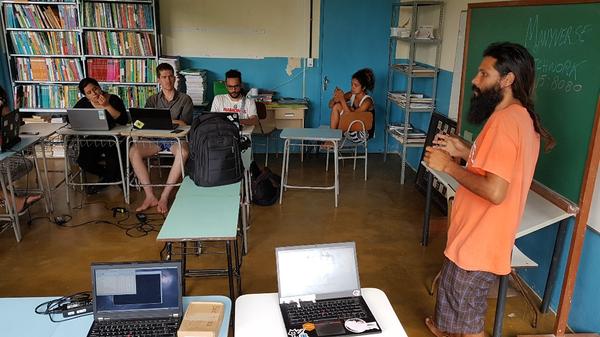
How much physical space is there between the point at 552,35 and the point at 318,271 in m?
1.75

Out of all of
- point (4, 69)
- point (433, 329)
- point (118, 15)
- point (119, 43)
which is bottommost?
point (433, 329)

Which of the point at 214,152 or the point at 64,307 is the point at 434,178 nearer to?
the point at 214,152

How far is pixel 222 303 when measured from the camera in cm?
150

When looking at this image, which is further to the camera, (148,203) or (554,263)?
(148,203)

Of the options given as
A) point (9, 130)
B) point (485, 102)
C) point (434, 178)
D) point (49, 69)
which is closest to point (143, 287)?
point (485, 102)

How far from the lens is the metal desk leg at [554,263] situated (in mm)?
2314

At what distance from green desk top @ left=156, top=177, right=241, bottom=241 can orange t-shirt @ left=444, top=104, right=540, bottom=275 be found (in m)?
1.06

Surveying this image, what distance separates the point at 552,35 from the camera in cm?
228

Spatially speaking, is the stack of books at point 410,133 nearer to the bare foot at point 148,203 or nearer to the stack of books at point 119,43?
the bare foot at point 148,203

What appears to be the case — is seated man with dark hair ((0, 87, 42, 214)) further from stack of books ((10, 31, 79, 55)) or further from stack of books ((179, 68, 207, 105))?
stack of books ((179, 68, 207, 105))

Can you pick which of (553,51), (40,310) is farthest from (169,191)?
(553,51)

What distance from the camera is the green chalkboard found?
6.69 ft

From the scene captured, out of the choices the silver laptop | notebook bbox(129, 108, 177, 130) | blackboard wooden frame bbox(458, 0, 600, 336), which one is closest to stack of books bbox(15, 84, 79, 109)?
the silver laptop

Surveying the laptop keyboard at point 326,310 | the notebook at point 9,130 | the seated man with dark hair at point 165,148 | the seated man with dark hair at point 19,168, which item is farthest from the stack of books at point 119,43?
the laptop keyboard at point 326,310
